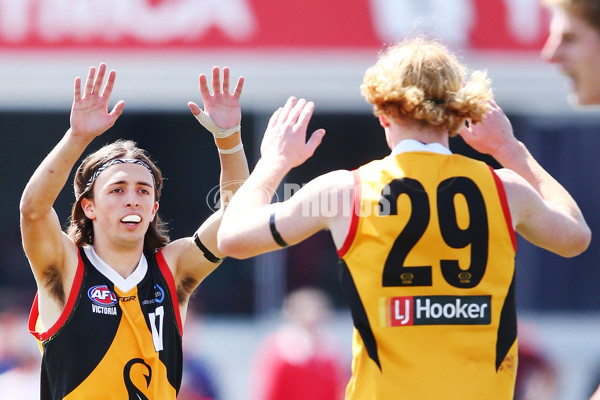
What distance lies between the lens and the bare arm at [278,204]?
2.71 metres

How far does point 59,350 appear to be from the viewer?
3309 mm

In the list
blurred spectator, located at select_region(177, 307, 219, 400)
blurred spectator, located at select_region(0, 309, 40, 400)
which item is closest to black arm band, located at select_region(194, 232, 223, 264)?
blurred spectator, located at select_region(0, 309, 40, 400)

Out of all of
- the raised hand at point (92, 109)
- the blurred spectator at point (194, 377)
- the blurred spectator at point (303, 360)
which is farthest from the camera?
the blurred spectator at point (303, 360)

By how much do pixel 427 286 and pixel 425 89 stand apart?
60 cm

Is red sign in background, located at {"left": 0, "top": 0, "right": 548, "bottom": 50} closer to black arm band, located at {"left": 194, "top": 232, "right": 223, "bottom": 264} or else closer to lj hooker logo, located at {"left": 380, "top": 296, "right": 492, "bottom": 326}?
black arm band, located at {"left": 194, "top": 232, "right": 223, "bottom": 264}

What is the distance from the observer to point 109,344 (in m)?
3.34

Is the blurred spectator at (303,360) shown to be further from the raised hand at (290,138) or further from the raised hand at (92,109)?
the raised hand at (290,138)

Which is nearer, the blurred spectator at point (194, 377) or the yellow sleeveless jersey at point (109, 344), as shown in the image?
the yellow sleeveless jersey at point (109, 344)

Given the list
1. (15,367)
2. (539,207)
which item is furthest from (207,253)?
(15,367)

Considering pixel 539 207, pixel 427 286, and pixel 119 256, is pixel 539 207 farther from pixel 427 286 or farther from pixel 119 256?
pixel 119 256

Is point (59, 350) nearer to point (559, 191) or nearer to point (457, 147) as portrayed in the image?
point (559, 191)

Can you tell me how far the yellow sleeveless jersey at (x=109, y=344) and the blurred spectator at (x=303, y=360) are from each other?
3.78 metres

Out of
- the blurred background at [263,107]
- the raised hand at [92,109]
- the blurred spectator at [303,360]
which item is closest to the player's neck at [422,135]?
the raised hand at [92,109]

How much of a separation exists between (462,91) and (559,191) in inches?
19.8
